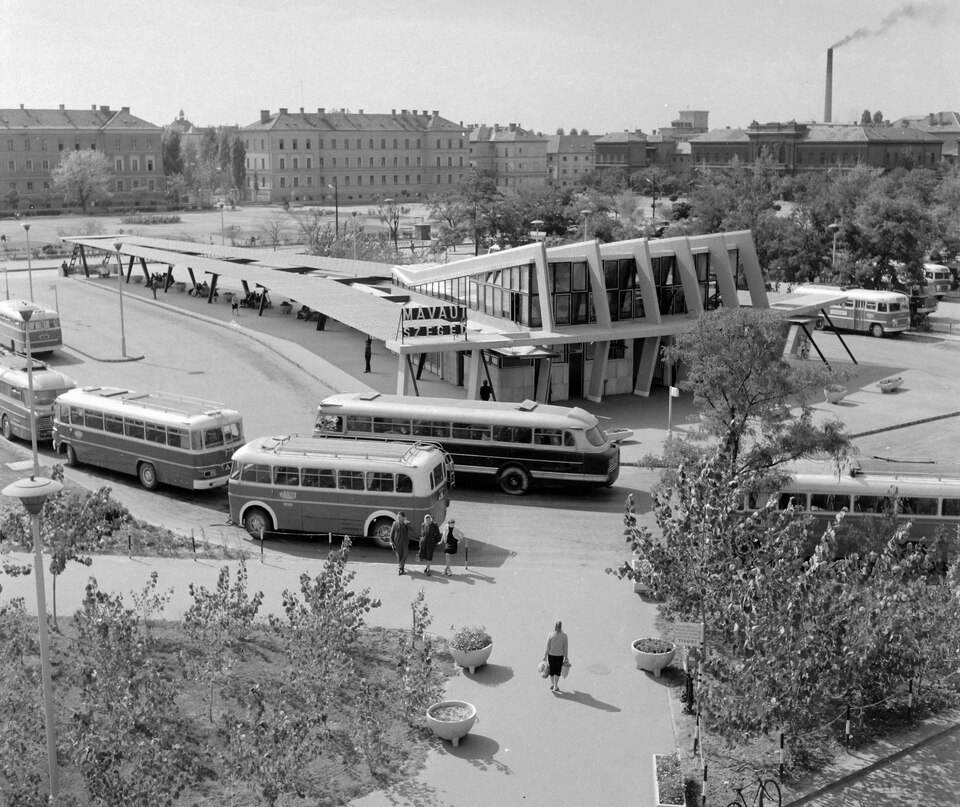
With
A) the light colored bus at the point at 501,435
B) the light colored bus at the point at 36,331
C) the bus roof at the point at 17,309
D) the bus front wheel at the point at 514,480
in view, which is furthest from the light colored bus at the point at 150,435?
the bus roof at the point at 17,309

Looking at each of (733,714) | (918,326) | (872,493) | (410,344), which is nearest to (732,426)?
(872,493)

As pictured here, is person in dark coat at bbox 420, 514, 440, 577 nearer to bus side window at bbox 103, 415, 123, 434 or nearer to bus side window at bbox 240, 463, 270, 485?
bus side window at bbox 240, 463, 270, 485

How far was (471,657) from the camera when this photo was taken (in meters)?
17.0

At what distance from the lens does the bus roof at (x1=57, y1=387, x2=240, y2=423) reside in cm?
2700

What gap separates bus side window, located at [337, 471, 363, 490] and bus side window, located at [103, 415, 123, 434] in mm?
7583

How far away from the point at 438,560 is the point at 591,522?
425 centimetres

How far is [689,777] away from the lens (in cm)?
1395

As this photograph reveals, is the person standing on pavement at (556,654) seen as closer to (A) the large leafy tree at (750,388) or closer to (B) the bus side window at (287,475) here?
(A) the large leafy tree at (750,388)

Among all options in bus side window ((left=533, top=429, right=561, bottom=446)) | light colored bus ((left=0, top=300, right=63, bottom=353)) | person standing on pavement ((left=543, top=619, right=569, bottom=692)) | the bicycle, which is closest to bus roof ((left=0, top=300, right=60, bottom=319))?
light colored bus ((left=0, top=300, right=63, bottom=353))

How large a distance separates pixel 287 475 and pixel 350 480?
4.65 ft

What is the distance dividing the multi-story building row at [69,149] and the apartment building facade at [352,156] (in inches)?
532

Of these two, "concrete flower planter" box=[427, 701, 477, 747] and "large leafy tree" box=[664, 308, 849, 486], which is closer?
"concrete flower planter" box=[427, 701, 477, 747]

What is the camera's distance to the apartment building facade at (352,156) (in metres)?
145

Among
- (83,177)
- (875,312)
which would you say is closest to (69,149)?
(83,177)
